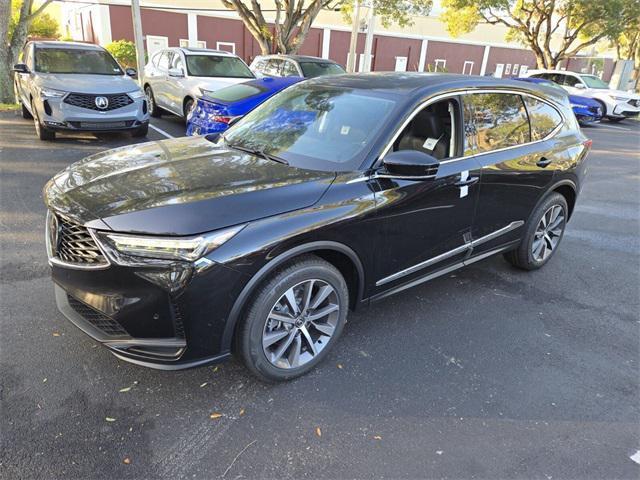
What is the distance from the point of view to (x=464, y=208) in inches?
139

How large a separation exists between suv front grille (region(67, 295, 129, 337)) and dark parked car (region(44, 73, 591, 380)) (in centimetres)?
1

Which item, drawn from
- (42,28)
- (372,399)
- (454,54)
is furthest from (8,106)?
(454,54)

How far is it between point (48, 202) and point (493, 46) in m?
42.3

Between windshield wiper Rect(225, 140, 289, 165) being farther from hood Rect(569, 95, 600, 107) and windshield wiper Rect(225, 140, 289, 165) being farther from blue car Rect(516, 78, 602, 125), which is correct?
hood Rect(569, 95, 600, 107)

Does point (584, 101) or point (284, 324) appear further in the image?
point (584, 101)

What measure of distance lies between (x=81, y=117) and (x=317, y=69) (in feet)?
18.4

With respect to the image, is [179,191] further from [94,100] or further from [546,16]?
[546,16]

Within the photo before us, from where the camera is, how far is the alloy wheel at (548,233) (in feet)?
14.7

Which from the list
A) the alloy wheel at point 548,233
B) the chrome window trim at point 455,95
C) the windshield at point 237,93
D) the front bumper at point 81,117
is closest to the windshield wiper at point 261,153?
the chrome window trim at point 455,95

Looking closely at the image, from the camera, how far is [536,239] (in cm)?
450

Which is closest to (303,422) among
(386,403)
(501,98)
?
(386,403)

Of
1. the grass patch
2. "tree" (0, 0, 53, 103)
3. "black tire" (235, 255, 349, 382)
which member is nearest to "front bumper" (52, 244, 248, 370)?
"black tire" (235, 255, 349, 382)

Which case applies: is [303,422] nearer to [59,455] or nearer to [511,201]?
[59,455]

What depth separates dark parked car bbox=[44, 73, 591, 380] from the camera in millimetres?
2379
